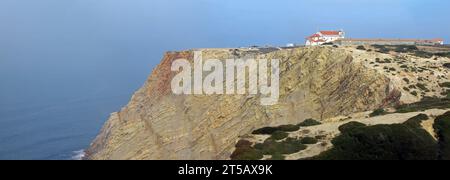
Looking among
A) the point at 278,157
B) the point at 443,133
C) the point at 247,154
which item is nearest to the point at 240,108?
the point at 443,133

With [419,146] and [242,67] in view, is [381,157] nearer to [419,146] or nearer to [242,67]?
[419,146]

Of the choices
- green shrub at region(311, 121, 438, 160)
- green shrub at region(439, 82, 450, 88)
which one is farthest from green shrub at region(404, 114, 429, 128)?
green shrub at region(439, 82, 450, 88)

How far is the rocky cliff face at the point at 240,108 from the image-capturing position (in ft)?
143

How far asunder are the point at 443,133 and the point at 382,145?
15.5 ft

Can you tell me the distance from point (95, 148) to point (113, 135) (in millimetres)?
8849

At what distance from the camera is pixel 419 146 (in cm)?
2350

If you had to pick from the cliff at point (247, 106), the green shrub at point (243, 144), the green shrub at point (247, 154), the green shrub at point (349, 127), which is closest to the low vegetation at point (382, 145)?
the green shrub at point (349, 127)

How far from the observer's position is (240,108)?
55000 millimetres

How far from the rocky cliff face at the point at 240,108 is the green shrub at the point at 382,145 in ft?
49.4

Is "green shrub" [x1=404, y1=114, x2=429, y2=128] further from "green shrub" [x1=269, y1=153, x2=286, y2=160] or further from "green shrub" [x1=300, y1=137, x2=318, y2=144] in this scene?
"green shrub" [x1=269, y1=153, x2=286, y2=160]

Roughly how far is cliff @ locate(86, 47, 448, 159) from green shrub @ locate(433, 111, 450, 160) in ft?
34.1

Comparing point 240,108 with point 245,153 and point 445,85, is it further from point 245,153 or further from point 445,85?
point 245,153

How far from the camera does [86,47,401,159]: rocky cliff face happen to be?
143 feet
